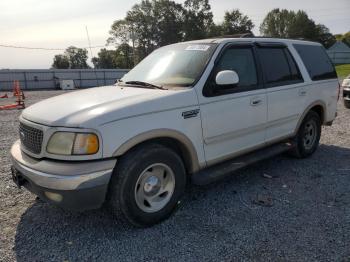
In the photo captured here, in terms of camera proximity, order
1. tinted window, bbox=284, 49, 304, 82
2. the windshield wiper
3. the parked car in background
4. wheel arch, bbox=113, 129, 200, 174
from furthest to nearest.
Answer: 1. the parked car in background
2. tinted window, bbox=284, 49, 304, 82
3. the windshield wiper
4. wheel arch, bbox=113, 129, 200, 174

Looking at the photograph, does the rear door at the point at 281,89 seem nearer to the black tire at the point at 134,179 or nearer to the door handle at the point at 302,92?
the door handle at the point at 302,92

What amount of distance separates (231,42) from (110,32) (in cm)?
7413

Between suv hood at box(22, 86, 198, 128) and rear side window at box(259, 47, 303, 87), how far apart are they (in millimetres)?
1565

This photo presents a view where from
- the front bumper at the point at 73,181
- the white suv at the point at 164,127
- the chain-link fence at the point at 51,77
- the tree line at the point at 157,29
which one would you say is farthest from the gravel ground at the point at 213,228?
the tree line at the point at 157,29

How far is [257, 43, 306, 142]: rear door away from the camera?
16.0ft

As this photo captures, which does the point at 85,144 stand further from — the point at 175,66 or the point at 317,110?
the point at 317,110

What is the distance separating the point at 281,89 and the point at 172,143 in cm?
208

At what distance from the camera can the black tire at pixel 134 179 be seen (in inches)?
131

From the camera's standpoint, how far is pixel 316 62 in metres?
5.96

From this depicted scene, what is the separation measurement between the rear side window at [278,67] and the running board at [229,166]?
0.96 metres

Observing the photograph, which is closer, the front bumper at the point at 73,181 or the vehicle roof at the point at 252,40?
the front bumper at the point at 73,181

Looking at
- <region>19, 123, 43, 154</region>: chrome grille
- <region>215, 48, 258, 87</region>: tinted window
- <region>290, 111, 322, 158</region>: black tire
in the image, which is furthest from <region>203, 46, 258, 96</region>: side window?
<region>19, 123, 43, 154</region>: chrome grille

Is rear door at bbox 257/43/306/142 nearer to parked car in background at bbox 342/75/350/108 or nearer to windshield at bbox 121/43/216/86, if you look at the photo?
windshield at bbox 121/43/216/86

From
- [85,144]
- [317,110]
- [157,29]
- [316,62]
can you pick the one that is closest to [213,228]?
[85,144]
